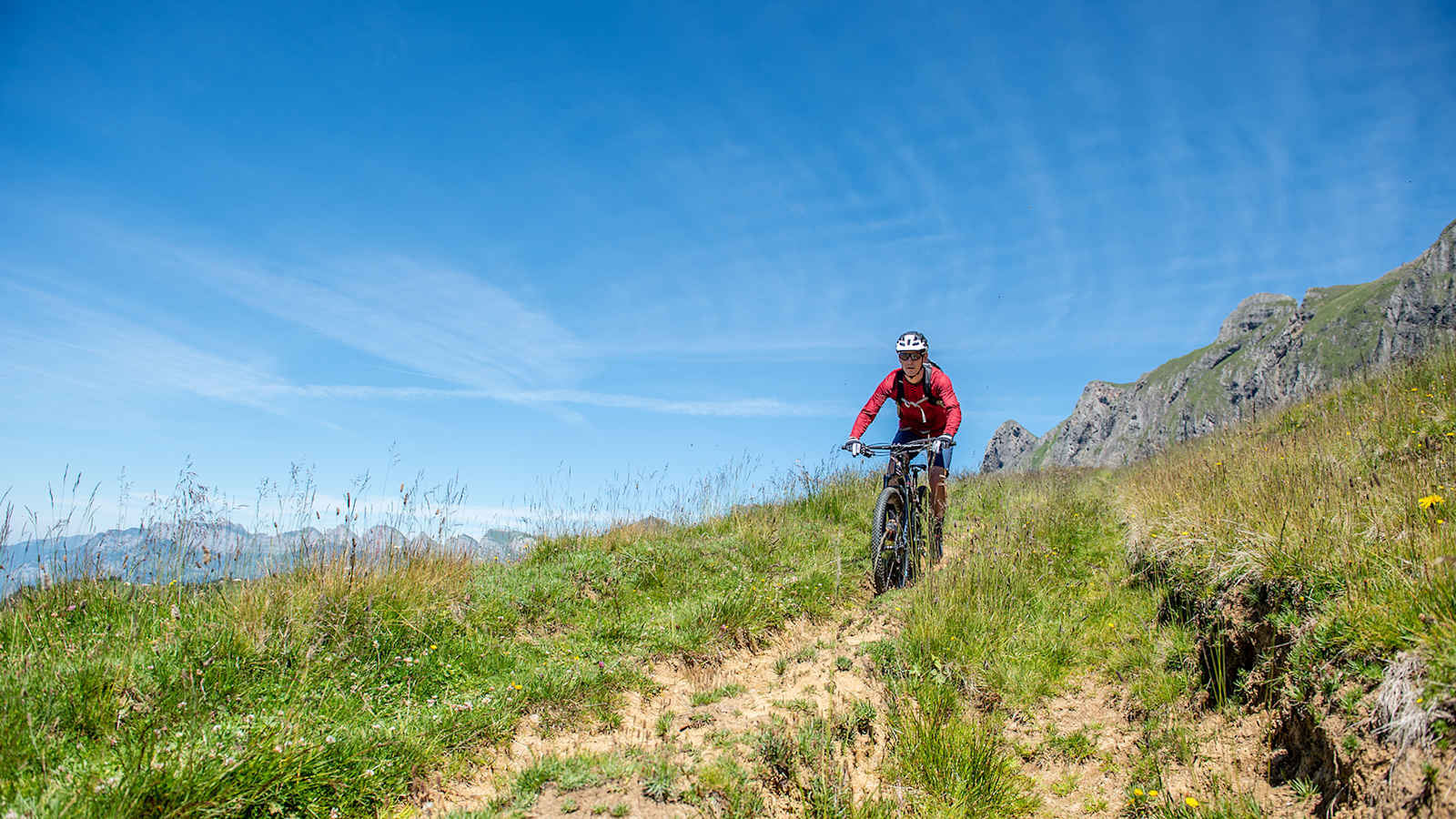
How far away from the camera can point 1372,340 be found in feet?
386

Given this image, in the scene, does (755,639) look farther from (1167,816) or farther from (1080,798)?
(1167,816)

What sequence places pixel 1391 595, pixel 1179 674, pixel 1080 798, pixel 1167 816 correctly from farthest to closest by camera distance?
pixel 1179 674, pixel 1080 798, pixel 1167 816, pixel 1391 595

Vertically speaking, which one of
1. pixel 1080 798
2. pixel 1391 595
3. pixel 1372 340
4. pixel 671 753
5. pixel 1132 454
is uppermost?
pixel 1372 340

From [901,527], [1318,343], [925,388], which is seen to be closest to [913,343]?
[925,388]

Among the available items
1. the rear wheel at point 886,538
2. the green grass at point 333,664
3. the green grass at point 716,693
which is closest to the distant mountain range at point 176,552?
Answer: the green grass at point 333,664

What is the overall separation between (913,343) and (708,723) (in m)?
4.82

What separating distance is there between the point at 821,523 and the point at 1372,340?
156m

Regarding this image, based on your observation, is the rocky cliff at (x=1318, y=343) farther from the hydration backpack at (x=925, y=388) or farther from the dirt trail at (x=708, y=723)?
the dirt trail at (x=708, y=723)

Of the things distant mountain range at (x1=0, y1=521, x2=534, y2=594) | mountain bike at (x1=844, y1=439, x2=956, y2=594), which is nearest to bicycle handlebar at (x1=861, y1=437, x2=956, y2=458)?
mountain bike at (x1=844, y1=439, x2=956, y2=594)

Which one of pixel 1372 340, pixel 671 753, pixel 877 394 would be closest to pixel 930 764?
pixel 671 753

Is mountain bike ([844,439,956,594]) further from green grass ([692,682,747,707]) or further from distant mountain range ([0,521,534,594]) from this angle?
distant mountain range ([0,521,534,594])

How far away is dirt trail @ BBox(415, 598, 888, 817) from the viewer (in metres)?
3.76

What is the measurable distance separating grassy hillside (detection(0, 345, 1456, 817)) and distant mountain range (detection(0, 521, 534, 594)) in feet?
0.64

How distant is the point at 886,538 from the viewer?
7273 millimetres
